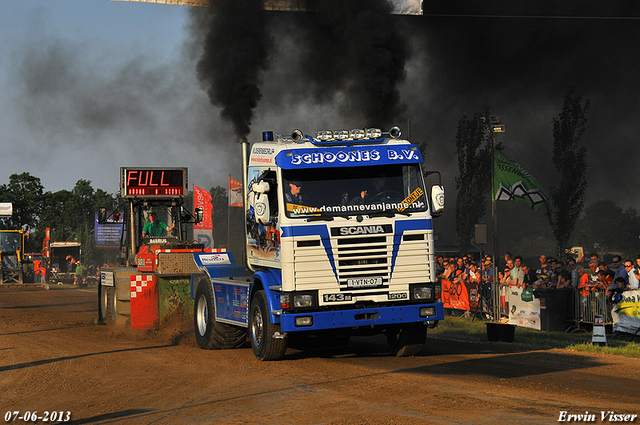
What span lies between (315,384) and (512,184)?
44.2 feet

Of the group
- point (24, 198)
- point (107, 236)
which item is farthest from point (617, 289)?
point (24, 198)

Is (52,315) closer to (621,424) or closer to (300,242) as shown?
(300,242)

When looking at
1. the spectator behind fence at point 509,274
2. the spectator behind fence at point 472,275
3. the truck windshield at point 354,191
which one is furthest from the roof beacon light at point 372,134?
the spectator behind fence at point 472,275

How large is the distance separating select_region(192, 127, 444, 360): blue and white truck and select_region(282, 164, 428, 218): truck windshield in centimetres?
2

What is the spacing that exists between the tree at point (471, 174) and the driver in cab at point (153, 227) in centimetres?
2999

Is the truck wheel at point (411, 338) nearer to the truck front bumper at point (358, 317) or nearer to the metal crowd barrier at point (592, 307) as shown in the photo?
the truck front bumper at point (358, 317)

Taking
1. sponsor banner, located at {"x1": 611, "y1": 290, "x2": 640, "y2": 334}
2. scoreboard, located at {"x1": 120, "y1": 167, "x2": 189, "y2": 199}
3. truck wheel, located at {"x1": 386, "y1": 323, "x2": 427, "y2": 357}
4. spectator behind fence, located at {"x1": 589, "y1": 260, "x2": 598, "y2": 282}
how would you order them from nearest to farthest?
1. truck wheel, located at {"x1": 386, "y1": 323, "x2": 427, "y2": 357}
2. sponsor banner, located at {"x1": 611, "y1": 290, "x2": 640, "y2": 334}
3. spectator behind fence, located at {"x1": 589, "y1": 260, "x2": 598, "y2": 282}
4. scoreboard, located at {"x1": 120, "y1": 167, "x2": 189, "y2": 199}

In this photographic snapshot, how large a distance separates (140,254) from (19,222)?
72.7 m

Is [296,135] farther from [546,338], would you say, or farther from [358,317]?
[546,338]

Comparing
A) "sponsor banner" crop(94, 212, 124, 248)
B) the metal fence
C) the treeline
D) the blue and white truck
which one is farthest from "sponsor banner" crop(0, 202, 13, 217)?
the blue and white truck

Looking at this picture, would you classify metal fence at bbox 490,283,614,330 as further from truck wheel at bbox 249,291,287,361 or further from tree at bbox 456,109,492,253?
tree at bbox 456,109,492,253

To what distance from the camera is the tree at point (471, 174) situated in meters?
45.5

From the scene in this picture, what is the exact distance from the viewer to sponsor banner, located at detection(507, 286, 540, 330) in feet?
54.1

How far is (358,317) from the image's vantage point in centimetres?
1085
